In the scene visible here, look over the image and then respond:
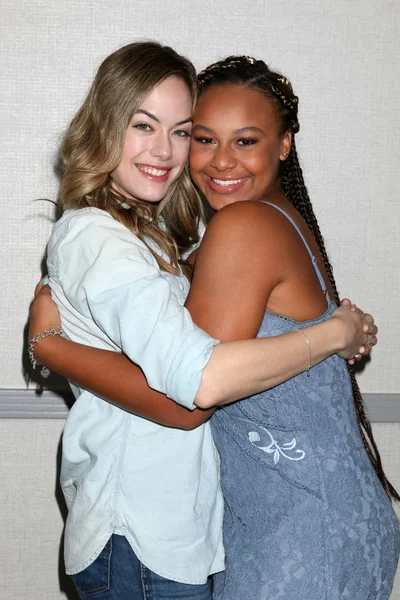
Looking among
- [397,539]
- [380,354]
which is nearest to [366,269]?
[380,354]

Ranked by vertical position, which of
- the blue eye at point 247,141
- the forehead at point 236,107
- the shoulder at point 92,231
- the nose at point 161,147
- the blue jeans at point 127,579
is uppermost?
the forehead at point 236,107

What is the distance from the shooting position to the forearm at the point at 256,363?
1.32 meters

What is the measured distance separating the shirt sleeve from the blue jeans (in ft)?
1.15

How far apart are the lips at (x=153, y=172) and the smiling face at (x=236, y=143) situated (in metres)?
0.09

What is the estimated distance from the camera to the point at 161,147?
1631mm

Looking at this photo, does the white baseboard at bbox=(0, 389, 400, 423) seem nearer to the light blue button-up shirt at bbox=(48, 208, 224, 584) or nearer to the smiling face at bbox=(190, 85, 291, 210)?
the light blue button-up shirt at bbox=(48, 208, 224, 584)

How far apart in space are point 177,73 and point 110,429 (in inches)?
29.9

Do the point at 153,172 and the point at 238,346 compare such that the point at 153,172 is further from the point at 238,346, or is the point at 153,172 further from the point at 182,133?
the point at 238,346

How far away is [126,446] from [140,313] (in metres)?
0.31

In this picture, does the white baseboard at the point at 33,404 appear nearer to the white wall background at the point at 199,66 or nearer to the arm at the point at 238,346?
the white wall background at the point at 199,66

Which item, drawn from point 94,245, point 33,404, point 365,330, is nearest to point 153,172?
point 94,245

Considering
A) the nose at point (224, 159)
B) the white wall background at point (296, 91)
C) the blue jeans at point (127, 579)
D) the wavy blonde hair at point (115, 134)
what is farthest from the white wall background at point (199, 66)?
the blue jeans at point (127, 579)

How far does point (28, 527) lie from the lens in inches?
96.5

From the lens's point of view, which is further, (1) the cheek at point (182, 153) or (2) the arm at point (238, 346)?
(1) the cheek at point (182, 153)
